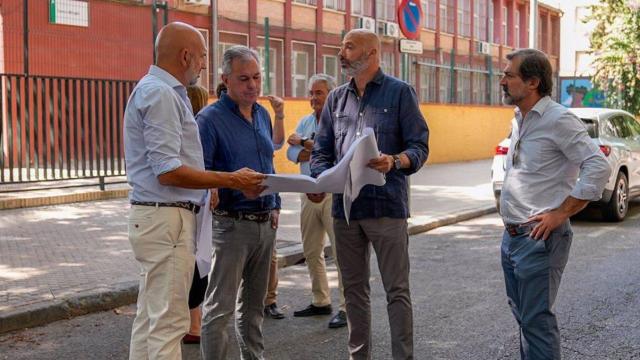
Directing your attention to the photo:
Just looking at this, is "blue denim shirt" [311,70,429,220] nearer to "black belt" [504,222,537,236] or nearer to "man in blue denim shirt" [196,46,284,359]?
"man in blue denim shirt" [196,46,284,359]

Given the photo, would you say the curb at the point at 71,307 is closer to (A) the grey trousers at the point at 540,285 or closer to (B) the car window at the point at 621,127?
(A) the grey trousers at the point at 540,285

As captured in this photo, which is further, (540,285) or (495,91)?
(495,91)

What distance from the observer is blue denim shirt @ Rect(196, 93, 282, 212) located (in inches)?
175

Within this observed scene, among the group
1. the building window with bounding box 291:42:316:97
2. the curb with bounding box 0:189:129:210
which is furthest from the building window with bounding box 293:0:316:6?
the curb with bounding box 0:189:129:210

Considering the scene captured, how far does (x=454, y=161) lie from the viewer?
25359 mm

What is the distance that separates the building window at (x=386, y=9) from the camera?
2909cm

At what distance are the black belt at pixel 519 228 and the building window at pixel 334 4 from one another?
76.6 feet

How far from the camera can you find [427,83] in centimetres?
2512

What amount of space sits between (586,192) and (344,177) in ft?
3.89

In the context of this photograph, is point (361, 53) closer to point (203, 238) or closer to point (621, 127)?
point (203, 238)

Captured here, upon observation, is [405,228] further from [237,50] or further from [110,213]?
[110,213]

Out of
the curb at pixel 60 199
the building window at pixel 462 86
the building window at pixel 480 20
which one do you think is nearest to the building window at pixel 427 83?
the building window at pixel 462 86

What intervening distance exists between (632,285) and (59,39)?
1416cm

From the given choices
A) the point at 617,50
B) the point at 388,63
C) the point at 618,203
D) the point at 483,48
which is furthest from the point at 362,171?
the point at 483,48
